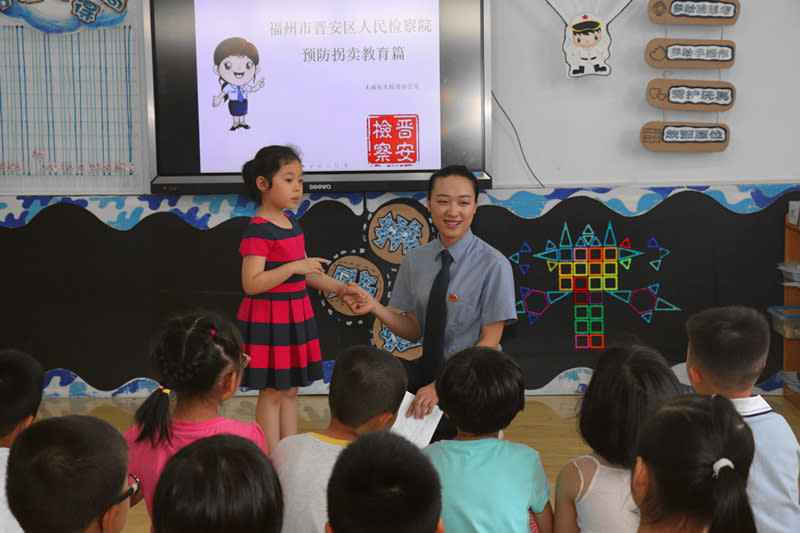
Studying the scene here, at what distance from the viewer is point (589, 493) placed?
4.34 ft

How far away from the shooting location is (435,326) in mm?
2059

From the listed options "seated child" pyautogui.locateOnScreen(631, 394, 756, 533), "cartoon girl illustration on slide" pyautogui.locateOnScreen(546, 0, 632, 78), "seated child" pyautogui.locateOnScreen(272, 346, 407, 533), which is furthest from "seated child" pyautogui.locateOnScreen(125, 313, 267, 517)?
"cartoon girl illustration on slide" pyautogui.locateOnScreen(546, 0, 632, 78)

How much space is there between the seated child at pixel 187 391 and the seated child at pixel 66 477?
399 millimetres

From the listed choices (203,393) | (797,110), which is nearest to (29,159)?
(203,393)

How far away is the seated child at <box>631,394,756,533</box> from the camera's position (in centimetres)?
91

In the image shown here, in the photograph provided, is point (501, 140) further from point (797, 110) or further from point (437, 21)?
point (797, 110)

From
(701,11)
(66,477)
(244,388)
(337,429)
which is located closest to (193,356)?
(337,429)

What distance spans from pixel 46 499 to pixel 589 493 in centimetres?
88

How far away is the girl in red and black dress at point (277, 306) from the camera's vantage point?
2412mm

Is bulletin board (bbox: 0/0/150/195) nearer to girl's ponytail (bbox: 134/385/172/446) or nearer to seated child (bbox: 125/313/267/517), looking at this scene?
seated child (bbox: 125/313/267/517)

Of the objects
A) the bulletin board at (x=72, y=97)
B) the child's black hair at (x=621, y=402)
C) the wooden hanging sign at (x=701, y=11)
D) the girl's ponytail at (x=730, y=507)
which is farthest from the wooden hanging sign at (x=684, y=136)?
the girl's ponytail at (x=730, y=507)

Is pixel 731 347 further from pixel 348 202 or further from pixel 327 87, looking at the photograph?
pixel 327 87

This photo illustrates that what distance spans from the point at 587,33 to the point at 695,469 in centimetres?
274

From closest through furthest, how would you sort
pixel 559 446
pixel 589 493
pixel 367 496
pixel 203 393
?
pixel 367 496 < pixel 589 493 < pixel 203 393 < pixel 559 446
